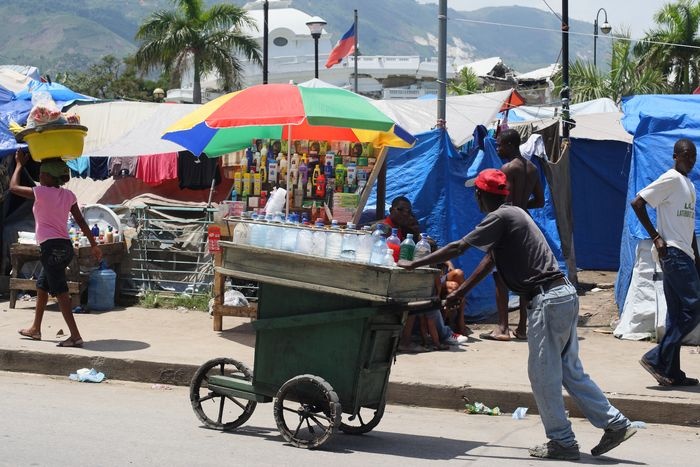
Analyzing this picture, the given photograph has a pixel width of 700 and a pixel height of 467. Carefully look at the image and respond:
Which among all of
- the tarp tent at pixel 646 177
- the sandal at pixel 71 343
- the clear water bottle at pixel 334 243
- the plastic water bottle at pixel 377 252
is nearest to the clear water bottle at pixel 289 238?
the clear water bottle at pixel 334 243

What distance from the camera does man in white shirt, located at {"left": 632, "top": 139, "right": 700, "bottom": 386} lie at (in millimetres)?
7973

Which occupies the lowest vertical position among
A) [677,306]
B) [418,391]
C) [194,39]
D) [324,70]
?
[418,391]

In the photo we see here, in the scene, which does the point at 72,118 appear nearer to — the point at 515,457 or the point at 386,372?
the point at 386,372

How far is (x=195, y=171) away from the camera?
13477 mm

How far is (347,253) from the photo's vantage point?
6.41 m

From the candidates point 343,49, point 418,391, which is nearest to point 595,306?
point 418,391

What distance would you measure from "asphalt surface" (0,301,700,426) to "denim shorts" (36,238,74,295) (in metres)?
0.58

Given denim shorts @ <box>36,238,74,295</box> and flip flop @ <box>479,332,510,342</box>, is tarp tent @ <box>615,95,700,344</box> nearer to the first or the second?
flip flop @ <box>479,332,510,342</box>

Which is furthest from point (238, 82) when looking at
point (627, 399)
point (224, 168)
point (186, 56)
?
point (627, 399)

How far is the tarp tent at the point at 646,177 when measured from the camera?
10.1 m

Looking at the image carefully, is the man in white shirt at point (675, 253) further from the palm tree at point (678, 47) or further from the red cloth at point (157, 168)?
the palm tree at point (678, 47)

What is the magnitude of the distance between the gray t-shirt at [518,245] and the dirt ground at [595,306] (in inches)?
191

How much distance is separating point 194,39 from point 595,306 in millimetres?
34841

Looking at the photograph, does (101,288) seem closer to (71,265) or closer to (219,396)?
(71,265)
